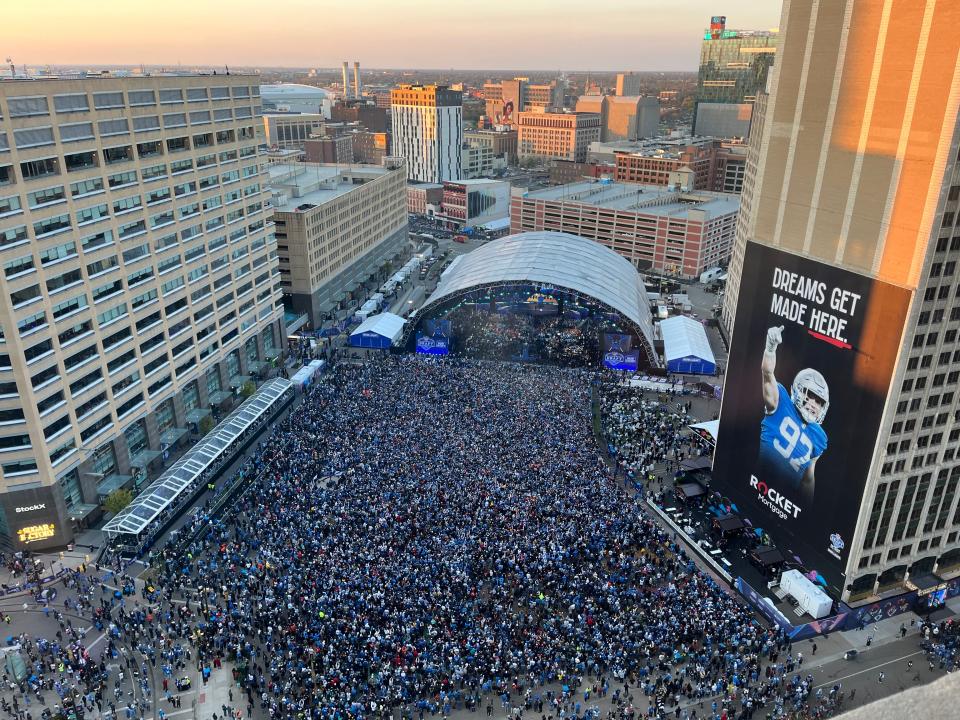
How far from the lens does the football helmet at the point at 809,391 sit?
42.3 meters

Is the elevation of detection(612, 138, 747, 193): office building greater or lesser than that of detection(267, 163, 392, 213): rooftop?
lesser

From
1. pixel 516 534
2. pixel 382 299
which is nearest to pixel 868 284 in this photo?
pixel 516 534

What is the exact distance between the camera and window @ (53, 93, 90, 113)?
1820 inches

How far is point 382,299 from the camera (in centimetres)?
10081

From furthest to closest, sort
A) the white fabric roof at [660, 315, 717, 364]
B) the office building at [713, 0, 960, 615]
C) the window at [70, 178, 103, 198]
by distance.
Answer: the white fabric roof at [660, 315, 717, 364]
the window at [70, 178, 103, 198]
the office building at [713, 0, 960, 615]

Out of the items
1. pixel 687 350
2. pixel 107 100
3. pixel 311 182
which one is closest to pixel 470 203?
pixel 311 182

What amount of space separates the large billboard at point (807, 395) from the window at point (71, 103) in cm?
4770

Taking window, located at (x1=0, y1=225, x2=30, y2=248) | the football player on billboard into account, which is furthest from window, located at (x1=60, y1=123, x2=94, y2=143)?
the football player on billboard

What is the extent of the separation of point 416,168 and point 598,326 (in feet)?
410

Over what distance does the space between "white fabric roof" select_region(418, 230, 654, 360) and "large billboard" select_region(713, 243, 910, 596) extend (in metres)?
28.9

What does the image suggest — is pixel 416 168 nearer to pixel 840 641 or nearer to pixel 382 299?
pixel 382 299

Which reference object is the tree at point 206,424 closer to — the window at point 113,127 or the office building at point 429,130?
the window at point 113,127

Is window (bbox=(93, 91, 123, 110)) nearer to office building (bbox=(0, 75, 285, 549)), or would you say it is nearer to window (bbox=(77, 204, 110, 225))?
office building (bbox=(0, 75, 285, 549))

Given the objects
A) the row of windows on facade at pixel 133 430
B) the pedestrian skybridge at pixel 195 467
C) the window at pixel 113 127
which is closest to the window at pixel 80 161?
the window at pixel 113 127
